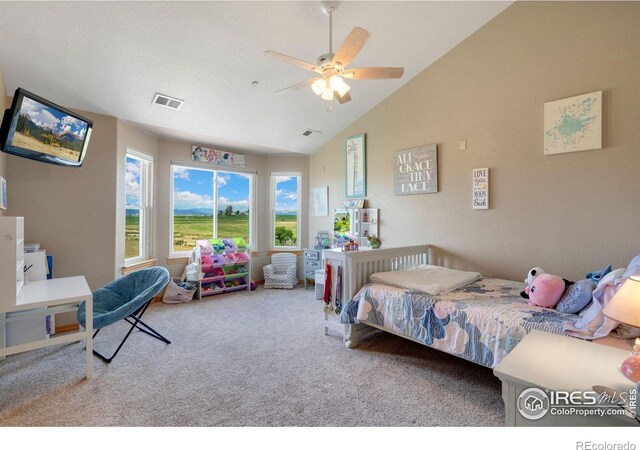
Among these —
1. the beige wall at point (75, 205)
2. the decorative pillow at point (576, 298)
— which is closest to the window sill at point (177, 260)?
the beige wall at point (75, 205)

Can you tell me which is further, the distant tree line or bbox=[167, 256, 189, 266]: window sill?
the distant tree line

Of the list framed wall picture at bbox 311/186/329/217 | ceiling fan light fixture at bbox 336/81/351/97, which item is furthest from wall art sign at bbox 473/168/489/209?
framed wall picture at bbox 311/186/329/217

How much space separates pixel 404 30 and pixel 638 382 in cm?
305

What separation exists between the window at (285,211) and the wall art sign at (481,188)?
312 centimetres

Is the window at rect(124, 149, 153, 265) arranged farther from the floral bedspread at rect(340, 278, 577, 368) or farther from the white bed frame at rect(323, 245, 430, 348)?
the floral bedspread at rect(340, 278, 577, 368)

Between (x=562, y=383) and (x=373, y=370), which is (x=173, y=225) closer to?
(x=373, y=370)

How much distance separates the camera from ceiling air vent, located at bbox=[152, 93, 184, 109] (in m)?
3.21

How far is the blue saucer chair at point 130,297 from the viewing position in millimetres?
2385

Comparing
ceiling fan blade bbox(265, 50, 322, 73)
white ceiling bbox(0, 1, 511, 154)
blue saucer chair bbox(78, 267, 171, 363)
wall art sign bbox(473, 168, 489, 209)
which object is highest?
white ceiling bbox(0, 1, 511, 154)

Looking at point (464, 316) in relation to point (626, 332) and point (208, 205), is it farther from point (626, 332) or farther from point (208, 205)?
point (208, 205)

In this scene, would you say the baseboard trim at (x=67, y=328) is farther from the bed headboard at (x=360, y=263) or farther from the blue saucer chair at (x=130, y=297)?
the bed headboard at (x=360, y=263)

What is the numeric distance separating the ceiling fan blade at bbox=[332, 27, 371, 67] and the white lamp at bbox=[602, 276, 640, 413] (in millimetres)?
1775

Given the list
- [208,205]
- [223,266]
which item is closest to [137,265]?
[223,266]

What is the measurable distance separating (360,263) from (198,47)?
247 centimetres
